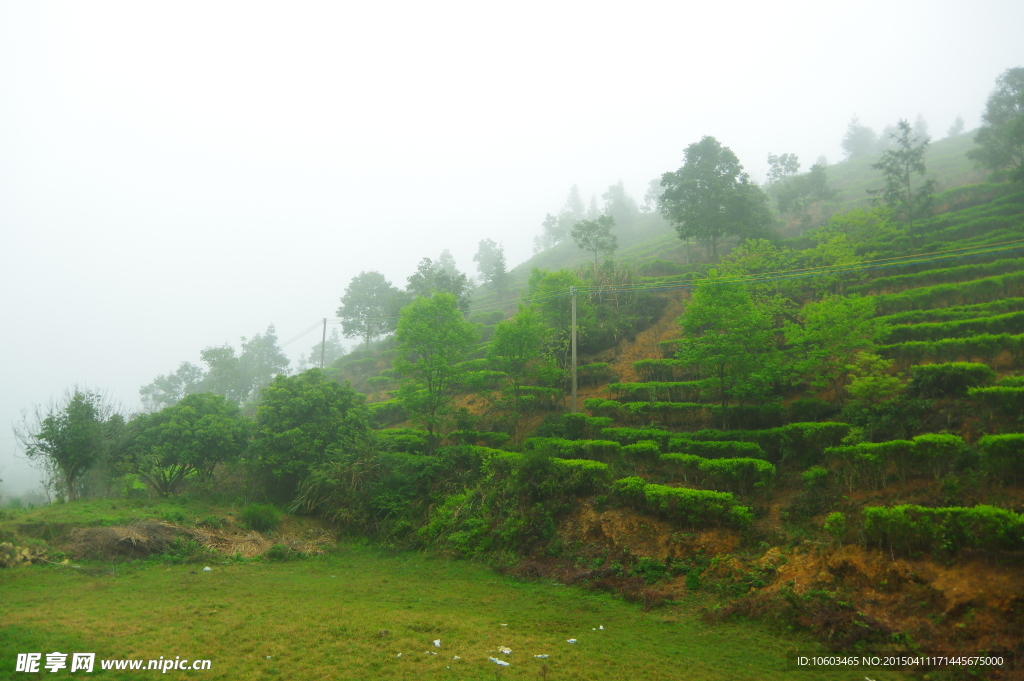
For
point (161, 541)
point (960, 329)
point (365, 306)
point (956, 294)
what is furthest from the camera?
point (365, 306)

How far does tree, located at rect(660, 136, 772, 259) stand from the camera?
32.7 m

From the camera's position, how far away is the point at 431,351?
2186 centimetres

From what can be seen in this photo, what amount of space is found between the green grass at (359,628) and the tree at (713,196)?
27.5 m

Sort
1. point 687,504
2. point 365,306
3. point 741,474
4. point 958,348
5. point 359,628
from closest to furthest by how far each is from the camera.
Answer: point 359,628
point 687,504
point 741,474
point 958,348
point 365,306

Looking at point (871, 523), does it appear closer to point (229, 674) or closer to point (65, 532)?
point (229, 674)

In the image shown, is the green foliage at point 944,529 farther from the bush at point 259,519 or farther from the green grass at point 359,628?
the bush at point 259,519

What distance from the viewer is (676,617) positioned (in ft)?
33.7

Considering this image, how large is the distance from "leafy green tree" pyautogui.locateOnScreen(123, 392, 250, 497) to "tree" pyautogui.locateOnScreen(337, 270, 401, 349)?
27591 mm

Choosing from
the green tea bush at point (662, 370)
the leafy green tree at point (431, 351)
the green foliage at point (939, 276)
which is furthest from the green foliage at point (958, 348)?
the leafy green tree at point (431, 351)

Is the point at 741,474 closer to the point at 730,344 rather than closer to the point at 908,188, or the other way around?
the point at 730,344

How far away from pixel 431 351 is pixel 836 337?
601 inches

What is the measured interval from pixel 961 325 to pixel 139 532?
1059 inches

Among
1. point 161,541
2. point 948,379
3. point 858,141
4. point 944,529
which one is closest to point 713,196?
point 948,379

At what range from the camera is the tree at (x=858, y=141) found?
84500mm
